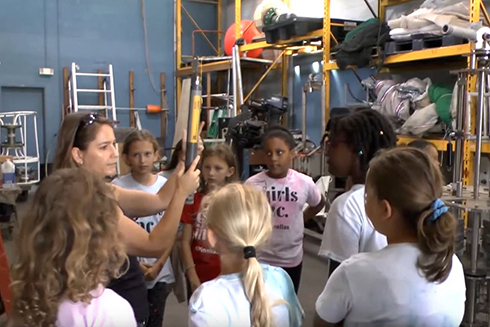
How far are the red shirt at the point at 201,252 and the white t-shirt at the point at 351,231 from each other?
798 mm

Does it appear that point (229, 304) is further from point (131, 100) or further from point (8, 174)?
point (131, 100)

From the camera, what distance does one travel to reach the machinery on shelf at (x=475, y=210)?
2492 mm

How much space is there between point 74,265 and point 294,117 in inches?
231

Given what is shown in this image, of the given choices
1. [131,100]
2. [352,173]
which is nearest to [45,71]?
[131,100]

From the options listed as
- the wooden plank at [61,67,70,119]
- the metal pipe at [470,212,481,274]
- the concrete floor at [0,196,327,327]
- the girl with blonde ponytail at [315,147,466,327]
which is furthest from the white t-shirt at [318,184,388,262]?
the wooden plank at [61,67,70,119]

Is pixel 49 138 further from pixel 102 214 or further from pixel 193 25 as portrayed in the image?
pixel 102 214

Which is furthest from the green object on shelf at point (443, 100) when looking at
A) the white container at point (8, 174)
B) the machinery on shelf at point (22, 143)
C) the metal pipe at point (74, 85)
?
the metal pipe at point (74, 85)

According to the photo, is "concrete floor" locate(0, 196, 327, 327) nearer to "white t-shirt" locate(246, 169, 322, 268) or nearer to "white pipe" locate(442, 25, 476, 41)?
"white t-shirt" locate(246, 169, 322, 268)

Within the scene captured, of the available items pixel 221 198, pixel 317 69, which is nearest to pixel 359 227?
pixel 221 198

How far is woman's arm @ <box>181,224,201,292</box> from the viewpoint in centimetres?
221

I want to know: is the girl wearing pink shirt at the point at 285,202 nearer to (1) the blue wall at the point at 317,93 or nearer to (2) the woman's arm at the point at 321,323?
(2) the woman's arm at the point at 321,323

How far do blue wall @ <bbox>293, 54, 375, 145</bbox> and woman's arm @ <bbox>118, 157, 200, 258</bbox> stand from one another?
Result: 4.18 metres

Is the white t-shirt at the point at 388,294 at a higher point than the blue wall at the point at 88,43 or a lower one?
lower

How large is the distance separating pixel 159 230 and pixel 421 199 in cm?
77
